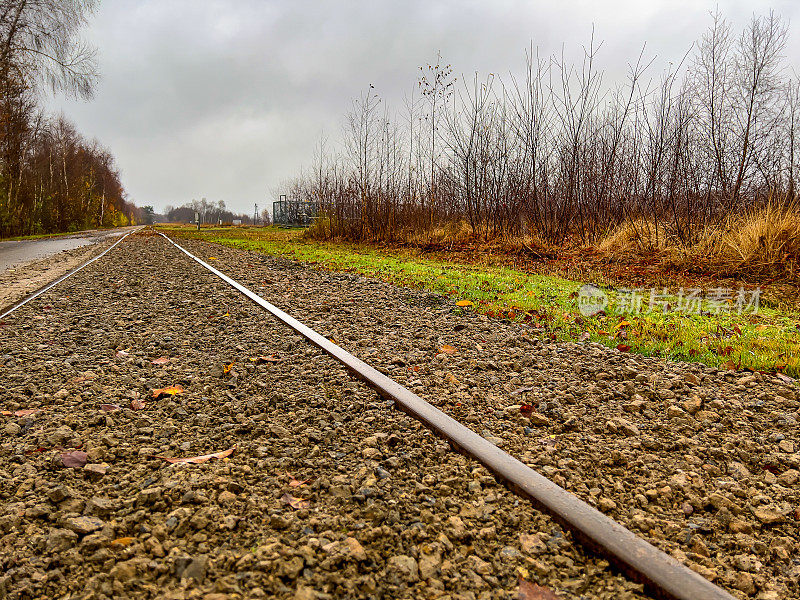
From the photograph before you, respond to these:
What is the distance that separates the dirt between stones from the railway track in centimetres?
578

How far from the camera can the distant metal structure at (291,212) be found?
1564 inches

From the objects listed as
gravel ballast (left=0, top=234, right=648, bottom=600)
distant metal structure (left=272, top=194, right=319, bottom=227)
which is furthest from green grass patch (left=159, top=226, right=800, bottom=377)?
distant metal structure (left=272, top=194, right=319, bottom=227)

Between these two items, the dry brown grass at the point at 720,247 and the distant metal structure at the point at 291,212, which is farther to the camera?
the distant metal structure at the point at 291,212

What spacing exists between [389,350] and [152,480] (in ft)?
→ 7.60

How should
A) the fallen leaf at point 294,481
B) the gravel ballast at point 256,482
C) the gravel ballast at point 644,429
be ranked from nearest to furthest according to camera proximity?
the gravel ballast at point 256,482 < the gravel ballast at point 644,429 < the fallen leaf at point 294,481

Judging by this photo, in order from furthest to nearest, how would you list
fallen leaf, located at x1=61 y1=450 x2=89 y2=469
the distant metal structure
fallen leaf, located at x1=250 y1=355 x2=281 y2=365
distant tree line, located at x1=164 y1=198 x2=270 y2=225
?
distant tree line, located at x1=164 y1=198 x2=270 y2=225
the distant metal structure
fallen leaf, located at x1=250 y1=355 x2=281 y2=365
fallen leaf, located at x1=61 y1=450 x2=89 y2=469

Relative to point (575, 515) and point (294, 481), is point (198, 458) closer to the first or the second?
point (294, 481)

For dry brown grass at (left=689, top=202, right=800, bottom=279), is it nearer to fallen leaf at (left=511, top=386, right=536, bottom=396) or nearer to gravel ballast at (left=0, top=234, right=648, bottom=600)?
gravel ballast at (left=0, top=234, right=648, bottom=600)

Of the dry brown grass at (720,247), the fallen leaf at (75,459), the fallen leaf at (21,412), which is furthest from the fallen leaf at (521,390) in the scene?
the dry brown grass at (720,247)

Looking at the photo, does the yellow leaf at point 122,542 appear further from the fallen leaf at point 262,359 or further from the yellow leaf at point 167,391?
the fallen leaf at point 262,359

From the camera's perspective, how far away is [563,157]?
12.1m

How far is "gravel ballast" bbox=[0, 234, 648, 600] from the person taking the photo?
1.52m

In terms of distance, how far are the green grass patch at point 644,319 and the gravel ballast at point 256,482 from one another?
1013 millimetres

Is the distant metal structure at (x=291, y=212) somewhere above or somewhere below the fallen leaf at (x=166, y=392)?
above
